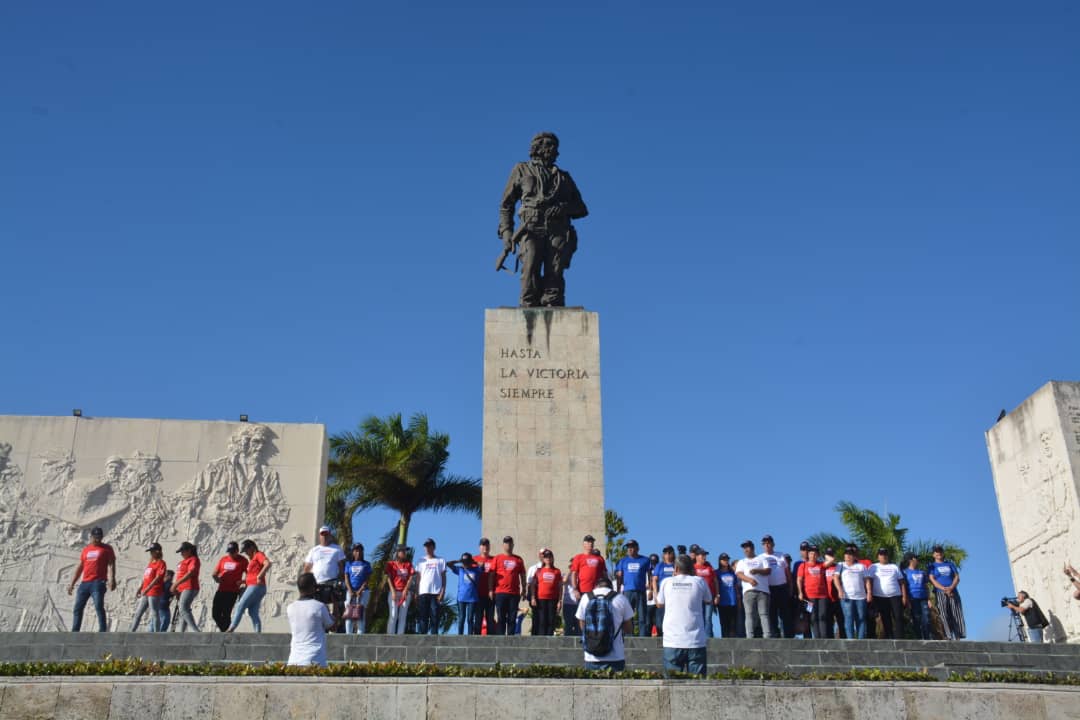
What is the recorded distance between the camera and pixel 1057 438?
18.4 metres

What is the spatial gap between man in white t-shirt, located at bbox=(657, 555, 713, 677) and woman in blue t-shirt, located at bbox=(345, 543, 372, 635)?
461cm

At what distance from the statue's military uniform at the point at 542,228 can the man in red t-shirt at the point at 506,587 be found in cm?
536

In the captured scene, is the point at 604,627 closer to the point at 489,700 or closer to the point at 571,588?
the point at 489,700

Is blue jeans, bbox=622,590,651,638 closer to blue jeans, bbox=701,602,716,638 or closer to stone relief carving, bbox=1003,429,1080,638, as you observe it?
blue jeans, bbox=701,602,716,638

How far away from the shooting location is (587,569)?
1196 cm

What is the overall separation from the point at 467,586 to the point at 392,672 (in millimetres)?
3774

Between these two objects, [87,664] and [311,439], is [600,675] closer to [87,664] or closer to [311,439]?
[87,664]

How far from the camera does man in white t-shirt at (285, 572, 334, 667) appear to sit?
8242 mm

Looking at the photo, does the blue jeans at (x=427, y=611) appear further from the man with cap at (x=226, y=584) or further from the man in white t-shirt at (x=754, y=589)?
the man in white t-shirt at (x=754, y=589)

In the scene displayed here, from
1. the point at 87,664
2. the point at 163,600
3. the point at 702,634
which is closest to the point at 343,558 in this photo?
the point at 163,600

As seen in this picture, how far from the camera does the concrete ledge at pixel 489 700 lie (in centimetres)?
807

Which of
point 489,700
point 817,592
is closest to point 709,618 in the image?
point 817,592

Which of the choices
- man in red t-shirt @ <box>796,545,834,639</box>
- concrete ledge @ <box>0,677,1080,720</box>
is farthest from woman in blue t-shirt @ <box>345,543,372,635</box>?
man in red t-shirt @ <box>796,545,834,639</box>

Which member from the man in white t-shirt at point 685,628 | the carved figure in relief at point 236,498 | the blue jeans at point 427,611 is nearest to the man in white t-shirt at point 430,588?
the blue jeans at point 427,611
